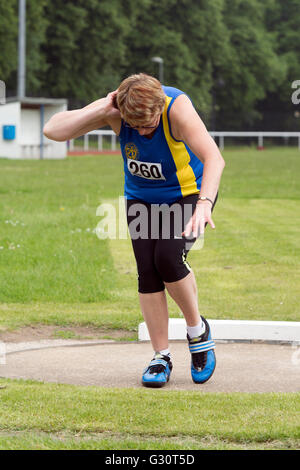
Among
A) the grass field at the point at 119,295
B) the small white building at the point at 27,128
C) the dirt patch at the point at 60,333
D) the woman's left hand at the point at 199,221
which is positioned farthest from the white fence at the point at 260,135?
the woman's left hand at the point at 199,221

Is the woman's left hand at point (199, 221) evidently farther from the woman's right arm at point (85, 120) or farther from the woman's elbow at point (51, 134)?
the woman's elbow at point (51, 134)

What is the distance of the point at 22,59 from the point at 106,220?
71.0ft

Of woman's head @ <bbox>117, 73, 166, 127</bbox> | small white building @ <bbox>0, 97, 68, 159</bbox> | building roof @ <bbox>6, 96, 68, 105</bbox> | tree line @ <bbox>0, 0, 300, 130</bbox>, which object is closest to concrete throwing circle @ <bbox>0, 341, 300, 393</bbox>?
woman's head @ <bbox>117, 73, 166, 127</bbox>

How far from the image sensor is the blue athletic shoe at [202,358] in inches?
185

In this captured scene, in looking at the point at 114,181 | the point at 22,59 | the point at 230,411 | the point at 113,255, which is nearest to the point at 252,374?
the point at 230,411

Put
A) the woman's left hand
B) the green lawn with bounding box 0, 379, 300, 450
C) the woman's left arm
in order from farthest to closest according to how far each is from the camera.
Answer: the woman's left arm, the woman's left hand, the green lawn with bounding box 0, 379, 300, 450

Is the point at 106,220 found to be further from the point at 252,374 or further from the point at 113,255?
the point at 252,374

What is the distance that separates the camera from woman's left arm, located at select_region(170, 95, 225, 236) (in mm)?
4152

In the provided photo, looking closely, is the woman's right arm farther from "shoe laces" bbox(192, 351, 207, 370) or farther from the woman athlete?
"shoe laces" bbox(192, 351, 207, 370)

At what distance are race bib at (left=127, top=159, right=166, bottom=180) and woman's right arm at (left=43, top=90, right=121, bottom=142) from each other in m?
0.21

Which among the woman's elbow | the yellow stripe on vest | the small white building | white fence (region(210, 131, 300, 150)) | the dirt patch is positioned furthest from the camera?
white fence (region(210, 131, 300, 150))

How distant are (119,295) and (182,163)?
3.14m

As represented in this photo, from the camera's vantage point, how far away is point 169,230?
4617mm
